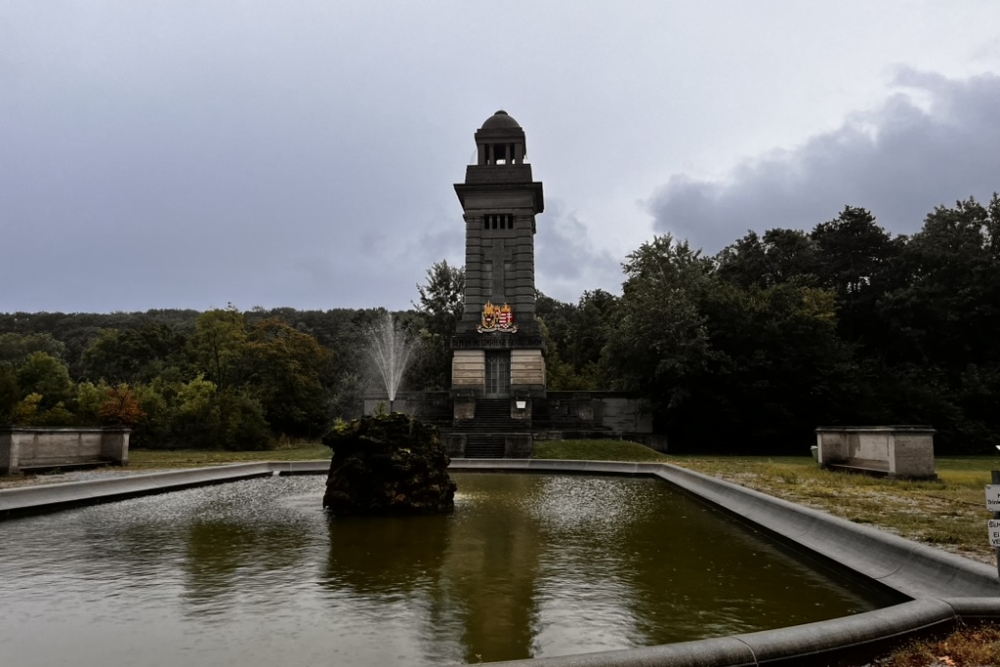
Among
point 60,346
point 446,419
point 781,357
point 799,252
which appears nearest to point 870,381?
point 781,357

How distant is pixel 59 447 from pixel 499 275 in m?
25.5

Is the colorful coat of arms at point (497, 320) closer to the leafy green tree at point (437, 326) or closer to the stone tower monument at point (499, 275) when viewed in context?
the stone tower monument at point (499, 275)

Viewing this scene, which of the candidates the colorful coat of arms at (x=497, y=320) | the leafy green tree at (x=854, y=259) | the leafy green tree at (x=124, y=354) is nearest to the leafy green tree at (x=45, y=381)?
the colorful coat of arms at (x=497, y=320)

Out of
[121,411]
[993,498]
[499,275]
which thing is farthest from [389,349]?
[993,498]

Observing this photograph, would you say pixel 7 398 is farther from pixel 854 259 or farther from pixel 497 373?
pixel 854 259

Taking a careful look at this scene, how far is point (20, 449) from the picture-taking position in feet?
55.3

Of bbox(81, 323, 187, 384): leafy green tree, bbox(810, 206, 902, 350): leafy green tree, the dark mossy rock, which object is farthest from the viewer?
bbox(81, 323, 187, 384): leafy green tree

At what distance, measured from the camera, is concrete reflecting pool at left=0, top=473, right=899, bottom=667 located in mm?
5301

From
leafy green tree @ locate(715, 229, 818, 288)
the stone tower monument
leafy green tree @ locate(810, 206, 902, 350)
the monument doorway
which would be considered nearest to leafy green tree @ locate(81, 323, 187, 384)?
the stone tower monument

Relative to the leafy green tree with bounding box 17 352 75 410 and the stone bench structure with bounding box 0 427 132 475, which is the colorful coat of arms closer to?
Answer: the stone bench structure with bounding box 0 427 132 475

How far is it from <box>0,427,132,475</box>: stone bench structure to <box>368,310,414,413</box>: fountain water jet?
23735 mm

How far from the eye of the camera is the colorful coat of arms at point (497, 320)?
126ft

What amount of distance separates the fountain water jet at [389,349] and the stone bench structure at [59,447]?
23.7m

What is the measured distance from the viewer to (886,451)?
16734 millimetres
